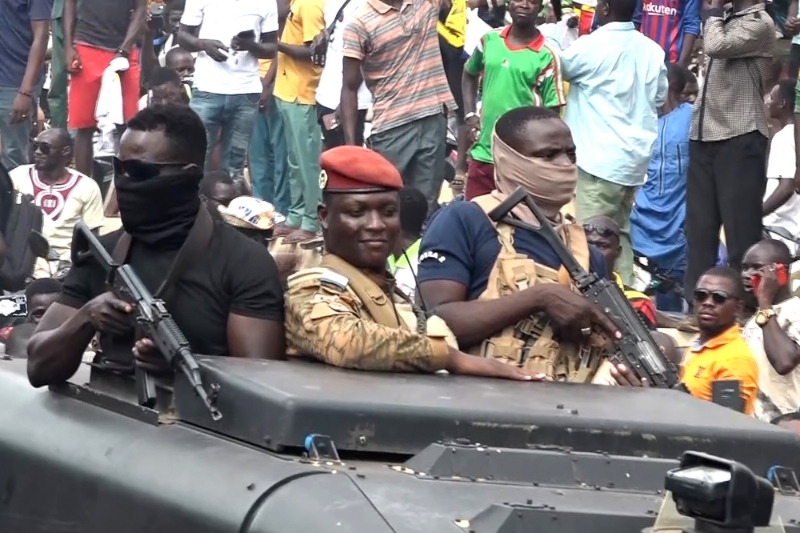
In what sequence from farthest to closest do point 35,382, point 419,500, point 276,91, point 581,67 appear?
point 276,91 → point 581,67 → point 35,382 → point 419,500

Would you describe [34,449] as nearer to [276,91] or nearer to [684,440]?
[684,440]

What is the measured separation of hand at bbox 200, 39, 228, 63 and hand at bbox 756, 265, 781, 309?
497cm

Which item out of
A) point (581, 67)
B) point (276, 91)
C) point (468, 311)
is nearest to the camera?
point (468, 311)

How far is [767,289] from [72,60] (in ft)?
20.0

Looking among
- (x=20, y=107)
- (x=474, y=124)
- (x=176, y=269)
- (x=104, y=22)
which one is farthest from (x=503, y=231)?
(x=104, y=22)

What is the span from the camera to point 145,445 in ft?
12.0

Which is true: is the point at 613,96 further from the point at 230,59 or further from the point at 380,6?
the point at 230,59

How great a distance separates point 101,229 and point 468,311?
671 centimetres

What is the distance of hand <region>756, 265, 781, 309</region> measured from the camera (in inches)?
293

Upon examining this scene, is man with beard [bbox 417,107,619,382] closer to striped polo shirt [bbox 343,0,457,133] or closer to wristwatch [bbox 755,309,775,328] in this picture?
wristwatch [bbox 755,309,775,328]

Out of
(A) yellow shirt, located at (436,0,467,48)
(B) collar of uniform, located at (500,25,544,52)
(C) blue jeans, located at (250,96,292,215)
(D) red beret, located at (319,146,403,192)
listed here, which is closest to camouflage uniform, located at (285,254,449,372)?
(D) red beret, located at (319,146,403,192)

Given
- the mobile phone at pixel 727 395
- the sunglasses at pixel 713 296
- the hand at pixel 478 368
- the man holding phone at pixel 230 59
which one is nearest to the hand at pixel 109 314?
the hand at pixel 478 368

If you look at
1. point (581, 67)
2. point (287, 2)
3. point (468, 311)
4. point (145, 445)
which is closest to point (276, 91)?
point (287, 2)

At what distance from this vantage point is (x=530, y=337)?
473 cm
